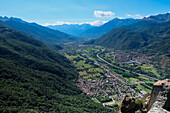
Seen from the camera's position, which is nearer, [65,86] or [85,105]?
[85,105]

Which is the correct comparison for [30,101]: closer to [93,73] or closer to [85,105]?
[85,105]

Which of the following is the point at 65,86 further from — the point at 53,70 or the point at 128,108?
the point at 128,108

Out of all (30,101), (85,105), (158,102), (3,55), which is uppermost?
(158,102)

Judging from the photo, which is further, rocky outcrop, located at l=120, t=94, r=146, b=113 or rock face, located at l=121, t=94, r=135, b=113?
rock face, located at l=121, t=94, r=135, b=113

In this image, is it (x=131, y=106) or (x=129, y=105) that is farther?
(x=129, y=105)

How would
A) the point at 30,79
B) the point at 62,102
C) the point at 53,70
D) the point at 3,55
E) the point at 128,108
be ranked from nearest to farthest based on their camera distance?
1. the point at 128,108
2. the point at 62,102
3. the point at 30,79
4. the point at 3,55
5. the point at 53,70

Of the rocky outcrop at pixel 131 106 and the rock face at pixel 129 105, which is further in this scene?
the rock face at pixel 129 105

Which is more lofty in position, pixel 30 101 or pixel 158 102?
pixel 158 102

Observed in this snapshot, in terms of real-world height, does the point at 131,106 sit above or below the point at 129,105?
below

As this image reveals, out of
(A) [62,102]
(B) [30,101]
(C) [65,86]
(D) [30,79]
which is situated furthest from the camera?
(C) [65,86]

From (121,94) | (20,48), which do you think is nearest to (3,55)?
(20,48)
